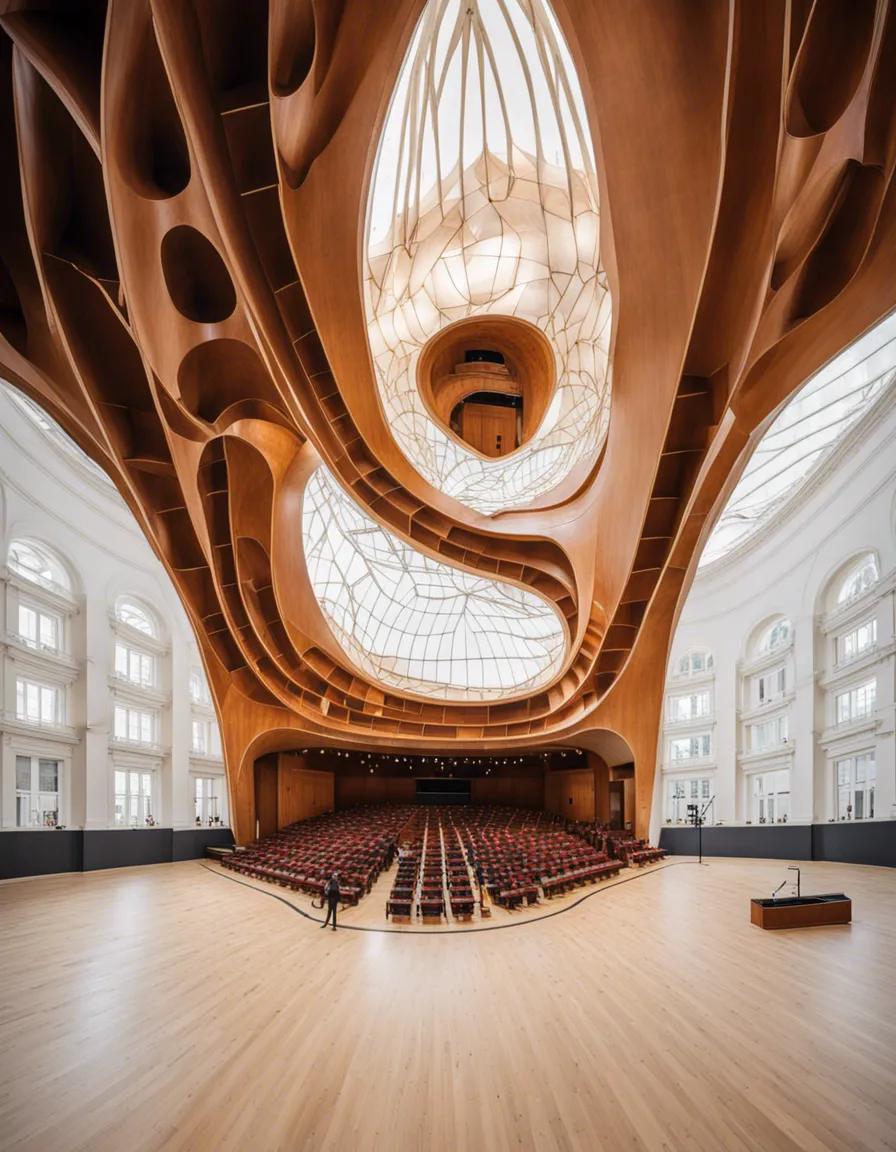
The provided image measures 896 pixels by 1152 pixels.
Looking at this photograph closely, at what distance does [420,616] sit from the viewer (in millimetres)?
34000

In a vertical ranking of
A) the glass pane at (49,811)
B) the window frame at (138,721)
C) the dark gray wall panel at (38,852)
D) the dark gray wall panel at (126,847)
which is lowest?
the dark gray wall panel at (126,847)

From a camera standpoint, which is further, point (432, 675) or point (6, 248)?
point (432, 675)

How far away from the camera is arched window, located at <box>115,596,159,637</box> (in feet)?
80.1

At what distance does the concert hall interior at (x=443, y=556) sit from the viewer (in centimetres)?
581

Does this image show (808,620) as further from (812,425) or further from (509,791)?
(509,791)

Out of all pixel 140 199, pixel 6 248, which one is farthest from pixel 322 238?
pixel 6 248

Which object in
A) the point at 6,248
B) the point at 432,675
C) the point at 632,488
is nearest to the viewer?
the point at 6,248

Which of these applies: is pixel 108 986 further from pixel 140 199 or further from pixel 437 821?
pixel 437 821

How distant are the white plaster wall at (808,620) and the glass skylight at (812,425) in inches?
33.5

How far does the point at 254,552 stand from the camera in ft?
64.2

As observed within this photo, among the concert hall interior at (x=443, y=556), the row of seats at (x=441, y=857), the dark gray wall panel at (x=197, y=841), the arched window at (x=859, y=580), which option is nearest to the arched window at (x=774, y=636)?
the concert hall interior at (x=443, y=556)

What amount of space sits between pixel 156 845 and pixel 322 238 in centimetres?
2171

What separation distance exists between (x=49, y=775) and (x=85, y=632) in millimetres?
4423

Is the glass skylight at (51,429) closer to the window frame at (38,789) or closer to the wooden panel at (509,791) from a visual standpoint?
the window frame at (38,789)
